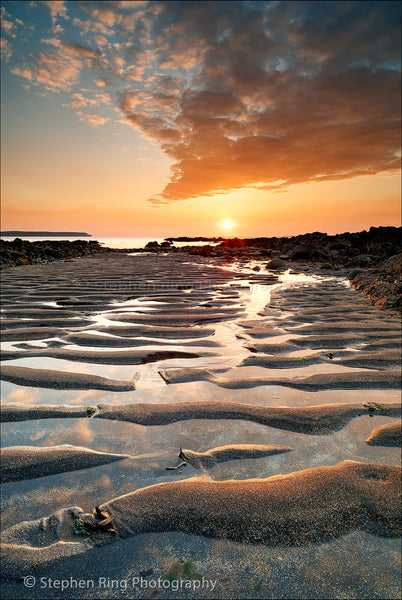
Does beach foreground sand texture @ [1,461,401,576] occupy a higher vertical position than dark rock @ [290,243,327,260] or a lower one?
lower

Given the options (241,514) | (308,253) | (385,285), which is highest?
(308,253)

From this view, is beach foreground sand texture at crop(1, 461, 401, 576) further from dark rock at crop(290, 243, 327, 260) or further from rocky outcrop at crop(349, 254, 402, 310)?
dark rock at crop(290, 243, 327, 260)

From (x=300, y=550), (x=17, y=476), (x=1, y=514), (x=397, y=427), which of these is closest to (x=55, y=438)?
(x=17, y=476)

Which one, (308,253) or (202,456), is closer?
(202,456)

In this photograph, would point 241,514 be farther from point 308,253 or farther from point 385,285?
point 308,253

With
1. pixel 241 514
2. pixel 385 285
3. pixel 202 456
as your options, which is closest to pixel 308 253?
pixel 385 285

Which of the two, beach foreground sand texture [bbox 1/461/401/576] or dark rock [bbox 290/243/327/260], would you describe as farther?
dark rock [bbox 290/243/327/260]

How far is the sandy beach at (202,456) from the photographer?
1464mm

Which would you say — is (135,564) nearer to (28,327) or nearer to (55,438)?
(55,438)

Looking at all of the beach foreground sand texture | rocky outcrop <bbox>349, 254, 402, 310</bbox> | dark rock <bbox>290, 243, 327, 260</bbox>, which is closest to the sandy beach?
the beach foreground sand texture

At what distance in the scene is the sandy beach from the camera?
146 cm

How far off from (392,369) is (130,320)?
14.6ft

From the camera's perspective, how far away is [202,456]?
2.14m

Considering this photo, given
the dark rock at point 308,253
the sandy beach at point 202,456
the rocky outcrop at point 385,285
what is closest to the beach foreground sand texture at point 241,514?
the sandy beach at point 202,456
